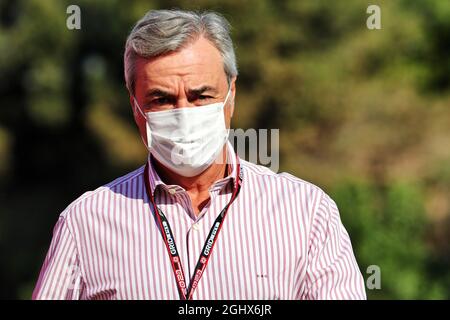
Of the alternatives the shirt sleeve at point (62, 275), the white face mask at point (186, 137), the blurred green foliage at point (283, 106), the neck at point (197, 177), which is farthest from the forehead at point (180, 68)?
the blurred green foliage at point (283, 106)

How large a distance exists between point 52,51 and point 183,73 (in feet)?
41.9

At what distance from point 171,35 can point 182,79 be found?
159mm

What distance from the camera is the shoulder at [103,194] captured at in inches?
119

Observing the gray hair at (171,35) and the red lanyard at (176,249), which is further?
the gray hair at (171,35)

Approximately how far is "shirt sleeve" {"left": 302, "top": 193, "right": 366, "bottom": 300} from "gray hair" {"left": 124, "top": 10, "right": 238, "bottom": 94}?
27.4 inches

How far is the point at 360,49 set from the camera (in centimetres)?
1439

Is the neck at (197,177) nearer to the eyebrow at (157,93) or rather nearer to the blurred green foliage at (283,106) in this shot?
the eyebrow at (157,93)

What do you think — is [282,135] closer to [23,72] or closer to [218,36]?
[23,72]

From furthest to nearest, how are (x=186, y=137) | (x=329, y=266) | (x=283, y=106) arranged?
1. (x=283, y=106)
2. (x=186, y=137)
3. (x=329, y=266)

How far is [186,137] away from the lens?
323cm

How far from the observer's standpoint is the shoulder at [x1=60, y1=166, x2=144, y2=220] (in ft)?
9.95

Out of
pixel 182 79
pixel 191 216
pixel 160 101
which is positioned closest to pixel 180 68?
pixel 182 79

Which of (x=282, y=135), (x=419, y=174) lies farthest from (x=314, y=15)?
(x=419, y=174)

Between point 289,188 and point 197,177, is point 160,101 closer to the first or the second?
point 197,177
